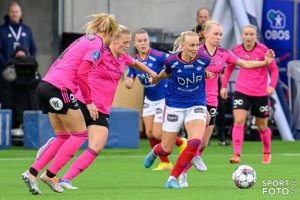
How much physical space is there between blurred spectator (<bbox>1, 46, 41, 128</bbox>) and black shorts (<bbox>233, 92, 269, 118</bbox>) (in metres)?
4.60

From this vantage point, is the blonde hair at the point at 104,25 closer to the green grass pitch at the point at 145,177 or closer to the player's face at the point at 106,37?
the player's face at the point at 106,37

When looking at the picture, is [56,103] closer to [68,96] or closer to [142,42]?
[68,96]

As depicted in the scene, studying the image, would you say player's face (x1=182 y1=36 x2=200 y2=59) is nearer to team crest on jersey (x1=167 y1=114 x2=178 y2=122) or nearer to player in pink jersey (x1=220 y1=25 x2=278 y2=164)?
team crest on jersey (x1=167 y1=114 x2=178 y2=122)

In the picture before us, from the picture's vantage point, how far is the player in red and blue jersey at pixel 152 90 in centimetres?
1612

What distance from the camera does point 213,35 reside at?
597 inches

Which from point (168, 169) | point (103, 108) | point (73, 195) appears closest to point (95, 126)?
point (103, 108)

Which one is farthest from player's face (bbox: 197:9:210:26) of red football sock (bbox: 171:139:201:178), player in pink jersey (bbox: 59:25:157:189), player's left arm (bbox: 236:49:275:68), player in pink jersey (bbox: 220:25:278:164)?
red football sock (bbox: 171:139:201:178)

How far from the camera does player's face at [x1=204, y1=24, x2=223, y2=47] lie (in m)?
15.2

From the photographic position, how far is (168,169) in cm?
1599

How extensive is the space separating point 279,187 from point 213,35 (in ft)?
10.9

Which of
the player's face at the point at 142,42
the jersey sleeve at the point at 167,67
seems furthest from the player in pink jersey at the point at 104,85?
the player's face at the point at 142,42

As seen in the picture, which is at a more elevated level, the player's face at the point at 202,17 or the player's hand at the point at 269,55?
the player's hand at the point at 269,55

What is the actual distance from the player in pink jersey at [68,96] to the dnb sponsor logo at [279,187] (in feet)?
Result: 6.78

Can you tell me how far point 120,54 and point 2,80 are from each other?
8.29m
